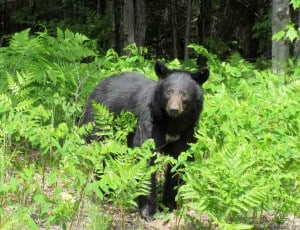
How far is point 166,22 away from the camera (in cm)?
1559

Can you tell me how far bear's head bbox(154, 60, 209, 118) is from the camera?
17.5 ft

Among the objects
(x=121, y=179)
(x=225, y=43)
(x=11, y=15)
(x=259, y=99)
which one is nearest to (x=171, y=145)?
(x=259, y=99)

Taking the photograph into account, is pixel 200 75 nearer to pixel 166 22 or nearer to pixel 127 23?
pixel 127 23

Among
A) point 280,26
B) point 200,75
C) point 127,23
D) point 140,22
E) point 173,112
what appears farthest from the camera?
point 140,22

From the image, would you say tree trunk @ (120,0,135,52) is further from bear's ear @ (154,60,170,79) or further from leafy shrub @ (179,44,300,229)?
bear's ear @ (154,60,170,79)

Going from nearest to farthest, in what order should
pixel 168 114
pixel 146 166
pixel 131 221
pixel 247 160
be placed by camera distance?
pixel 247 160, pixel 146 166, pixel 131 221, pixel 168 114

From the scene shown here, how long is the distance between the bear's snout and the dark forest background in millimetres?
7425

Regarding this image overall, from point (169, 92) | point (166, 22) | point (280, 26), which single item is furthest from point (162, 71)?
point (166, 22)

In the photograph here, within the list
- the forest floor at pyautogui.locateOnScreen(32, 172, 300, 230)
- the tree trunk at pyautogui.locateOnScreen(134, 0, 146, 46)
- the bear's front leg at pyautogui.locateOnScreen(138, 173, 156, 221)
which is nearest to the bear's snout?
the bear's front leg at pyautogui.locateOnScreen(138, 173, 156, 221)

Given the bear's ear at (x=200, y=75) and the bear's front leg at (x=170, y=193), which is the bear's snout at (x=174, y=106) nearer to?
the bear's ear at (x=200, y=75)

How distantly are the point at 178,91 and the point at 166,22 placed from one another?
34.2 ft

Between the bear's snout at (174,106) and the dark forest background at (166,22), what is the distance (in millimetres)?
7425

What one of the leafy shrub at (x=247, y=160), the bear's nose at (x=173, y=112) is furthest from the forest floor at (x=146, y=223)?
the bear's nose at (x=173, y=112)

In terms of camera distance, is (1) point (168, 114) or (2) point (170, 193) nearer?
(1) point (168, 114)
